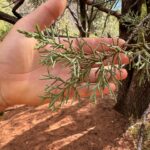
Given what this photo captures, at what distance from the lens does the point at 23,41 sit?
6.88ft

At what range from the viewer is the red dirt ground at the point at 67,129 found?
14.8 ft

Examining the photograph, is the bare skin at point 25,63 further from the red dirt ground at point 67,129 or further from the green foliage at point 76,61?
the red dirt ground at point 67,129

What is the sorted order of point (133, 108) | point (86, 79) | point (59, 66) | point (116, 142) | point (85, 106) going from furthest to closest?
1. point (85, 106)
2. point (133, 108)
3. point (116, 142)
4. point (59, 66)
5. point (86, 79)

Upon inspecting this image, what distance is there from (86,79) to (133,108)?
3.22 meters

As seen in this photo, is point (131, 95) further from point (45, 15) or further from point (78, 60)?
point (78, 60)

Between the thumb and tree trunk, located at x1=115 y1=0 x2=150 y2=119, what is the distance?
254cm

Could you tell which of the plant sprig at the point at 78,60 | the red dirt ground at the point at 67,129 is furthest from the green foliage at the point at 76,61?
the red dirt ground at the point at 67,129

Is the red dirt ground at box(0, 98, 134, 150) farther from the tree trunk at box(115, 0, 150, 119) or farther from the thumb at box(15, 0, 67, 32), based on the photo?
the thumb at box(15, 0, 67, 32)

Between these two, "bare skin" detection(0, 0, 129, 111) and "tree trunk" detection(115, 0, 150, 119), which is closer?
"bare skin" detection(0, 0, 129, 111)

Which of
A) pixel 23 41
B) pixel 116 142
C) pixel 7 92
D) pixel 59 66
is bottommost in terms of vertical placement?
pixel 116 142

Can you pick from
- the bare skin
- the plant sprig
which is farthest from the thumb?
the plant sprig

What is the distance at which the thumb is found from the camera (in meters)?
2.00

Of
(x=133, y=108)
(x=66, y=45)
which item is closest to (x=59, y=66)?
(x=66, y=45)

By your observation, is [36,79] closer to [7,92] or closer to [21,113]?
[7,92]
